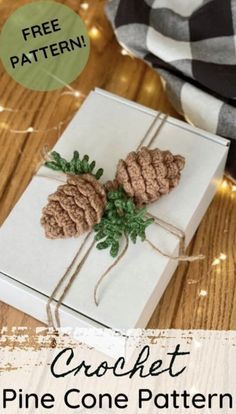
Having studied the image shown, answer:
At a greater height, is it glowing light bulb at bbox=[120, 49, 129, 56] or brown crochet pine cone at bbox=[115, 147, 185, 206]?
glowing light bulb at bbox=[120, 49, 129, 56]

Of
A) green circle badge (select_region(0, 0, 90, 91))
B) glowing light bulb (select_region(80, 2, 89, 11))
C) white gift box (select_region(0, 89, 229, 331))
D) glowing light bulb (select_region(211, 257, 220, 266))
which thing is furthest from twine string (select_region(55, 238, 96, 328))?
glowing light bulb (select_region(80, 2, 89, 11))

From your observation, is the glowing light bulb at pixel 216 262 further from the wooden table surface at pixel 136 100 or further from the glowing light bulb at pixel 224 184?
the glowing light bulb at pixel 224 184

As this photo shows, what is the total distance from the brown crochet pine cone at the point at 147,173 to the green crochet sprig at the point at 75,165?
0.03 meters

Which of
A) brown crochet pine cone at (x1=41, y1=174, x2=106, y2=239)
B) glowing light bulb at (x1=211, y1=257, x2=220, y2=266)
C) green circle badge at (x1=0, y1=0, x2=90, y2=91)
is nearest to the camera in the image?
brown crochet pine cone at (x1=41, y1=174, x2=106, y2=239)

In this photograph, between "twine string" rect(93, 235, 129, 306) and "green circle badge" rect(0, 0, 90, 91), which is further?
"green circle badge" rect(0, 0, 90, 91)

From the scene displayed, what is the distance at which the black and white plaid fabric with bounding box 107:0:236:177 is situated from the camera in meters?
0.82

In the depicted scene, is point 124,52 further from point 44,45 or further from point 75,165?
point 75,165

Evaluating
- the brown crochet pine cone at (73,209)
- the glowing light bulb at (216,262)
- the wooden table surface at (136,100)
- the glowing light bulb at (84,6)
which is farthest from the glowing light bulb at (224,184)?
the glowing light bulb at (84,6)

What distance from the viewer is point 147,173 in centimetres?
71

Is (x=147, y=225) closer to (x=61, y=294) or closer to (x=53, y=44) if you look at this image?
(x=61, y=294)

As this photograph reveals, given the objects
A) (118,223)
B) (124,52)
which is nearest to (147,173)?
(118,223)

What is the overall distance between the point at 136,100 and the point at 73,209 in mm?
281

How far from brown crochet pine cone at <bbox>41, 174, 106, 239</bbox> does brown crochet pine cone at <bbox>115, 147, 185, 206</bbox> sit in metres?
0.03

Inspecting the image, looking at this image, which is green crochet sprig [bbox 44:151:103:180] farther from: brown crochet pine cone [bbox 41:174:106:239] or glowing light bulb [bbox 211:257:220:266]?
glowing light bulb [bbox 211:257:220:266]
